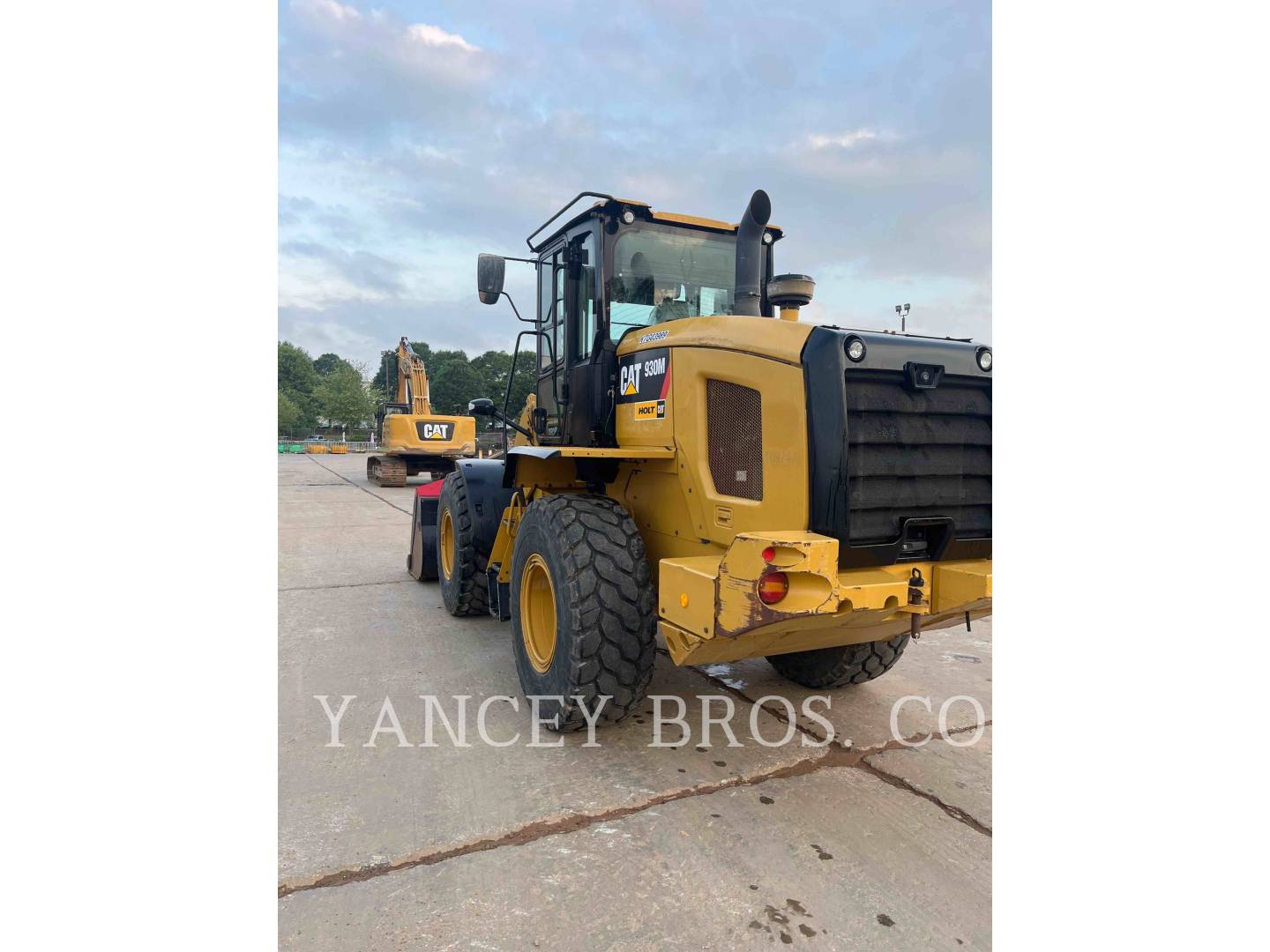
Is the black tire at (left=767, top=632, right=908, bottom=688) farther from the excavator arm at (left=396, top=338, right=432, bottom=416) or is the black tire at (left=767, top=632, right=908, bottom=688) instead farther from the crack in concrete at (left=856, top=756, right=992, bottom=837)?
the excavator arm at (left=396, top=338, right=432, bottom=416)

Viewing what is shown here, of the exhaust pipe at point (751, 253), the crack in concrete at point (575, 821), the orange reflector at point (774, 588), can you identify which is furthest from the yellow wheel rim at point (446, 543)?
the orange reflector at point (774, 588)

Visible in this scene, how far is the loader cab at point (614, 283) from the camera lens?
166 inches

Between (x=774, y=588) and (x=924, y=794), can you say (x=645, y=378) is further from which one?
(x=924, y=794)

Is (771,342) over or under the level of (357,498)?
over

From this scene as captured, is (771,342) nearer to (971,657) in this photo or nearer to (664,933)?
(664,933)

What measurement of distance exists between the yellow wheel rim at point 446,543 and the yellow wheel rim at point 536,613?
7.24 ft

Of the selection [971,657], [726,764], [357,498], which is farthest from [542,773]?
[357,498]

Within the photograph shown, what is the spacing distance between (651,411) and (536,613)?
49.9 inches

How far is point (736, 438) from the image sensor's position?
10.9 ft

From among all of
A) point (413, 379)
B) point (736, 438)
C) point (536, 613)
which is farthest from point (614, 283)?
point (413, 379)

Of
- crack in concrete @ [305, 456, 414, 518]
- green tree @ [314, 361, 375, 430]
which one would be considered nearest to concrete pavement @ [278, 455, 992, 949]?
crack in concrete @ [305, 456, 414, 518]

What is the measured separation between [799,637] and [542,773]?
1244 millimetres

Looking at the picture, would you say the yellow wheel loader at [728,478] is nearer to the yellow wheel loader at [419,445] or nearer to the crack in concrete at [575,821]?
the crack in concrete at [575,821]

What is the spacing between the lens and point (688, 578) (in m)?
2.89
